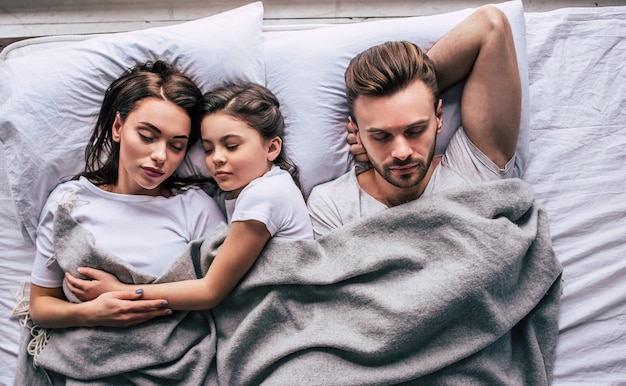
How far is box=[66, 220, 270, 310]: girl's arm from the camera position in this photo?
1116mm

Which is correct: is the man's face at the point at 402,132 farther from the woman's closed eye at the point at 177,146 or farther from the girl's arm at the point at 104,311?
the girl's arm at the point at 104,311

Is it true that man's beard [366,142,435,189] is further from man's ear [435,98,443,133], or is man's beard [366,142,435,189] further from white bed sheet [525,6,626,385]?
white bed sheet [525,6,626,385]

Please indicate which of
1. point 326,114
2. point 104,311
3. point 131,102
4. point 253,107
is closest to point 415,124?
point 326,114

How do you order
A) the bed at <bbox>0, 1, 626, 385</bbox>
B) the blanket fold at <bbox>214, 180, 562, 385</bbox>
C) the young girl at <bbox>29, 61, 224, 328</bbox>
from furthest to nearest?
the bed at <bbox>0, 1, 626, 385</bbox>, the young girl at <bbox>29, 61, 224, 328</bbox>, the blanket fold at <bbox>214, 180, 562, 385</bbox>

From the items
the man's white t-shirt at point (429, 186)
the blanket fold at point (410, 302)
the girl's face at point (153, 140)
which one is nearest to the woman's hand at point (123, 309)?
the blanket fold at point (410, 302)

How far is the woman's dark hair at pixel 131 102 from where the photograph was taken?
3.96 ft

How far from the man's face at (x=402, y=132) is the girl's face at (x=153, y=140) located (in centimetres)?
44

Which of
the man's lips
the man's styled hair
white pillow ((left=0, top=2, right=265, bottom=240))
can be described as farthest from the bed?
the man's lips

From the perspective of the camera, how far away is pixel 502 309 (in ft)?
3.57

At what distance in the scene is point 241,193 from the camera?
46.6 inches

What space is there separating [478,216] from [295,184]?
1.44 feet

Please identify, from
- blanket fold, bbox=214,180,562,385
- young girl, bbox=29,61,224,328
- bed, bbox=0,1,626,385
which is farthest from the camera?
bed, bbox=0,1,626,385

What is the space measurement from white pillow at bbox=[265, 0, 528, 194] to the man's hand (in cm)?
1

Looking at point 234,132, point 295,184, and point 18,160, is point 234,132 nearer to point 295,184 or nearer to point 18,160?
point 295,184
